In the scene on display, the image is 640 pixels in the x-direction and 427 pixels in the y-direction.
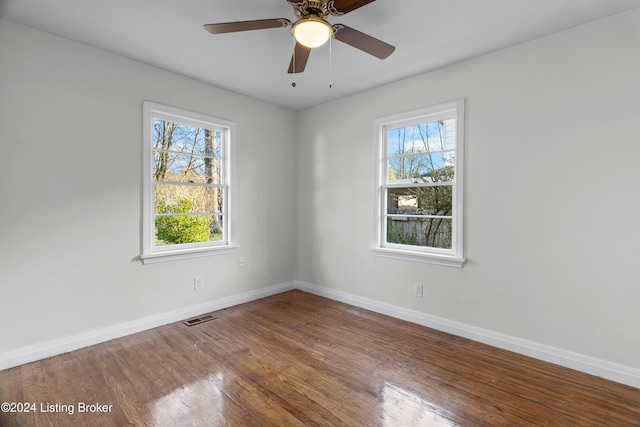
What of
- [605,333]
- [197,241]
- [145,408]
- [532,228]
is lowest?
[145,408]

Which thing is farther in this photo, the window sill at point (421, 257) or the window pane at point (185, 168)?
the window pane at point (185, 168)

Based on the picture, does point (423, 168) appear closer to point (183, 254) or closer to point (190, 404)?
point (183, 254)

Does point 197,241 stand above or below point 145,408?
above

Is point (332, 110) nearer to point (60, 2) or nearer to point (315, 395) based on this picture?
point (60, 2)

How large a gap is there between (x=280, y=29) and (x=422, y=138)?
6.02 feet

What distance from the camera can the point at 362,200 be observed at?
3.79 metres

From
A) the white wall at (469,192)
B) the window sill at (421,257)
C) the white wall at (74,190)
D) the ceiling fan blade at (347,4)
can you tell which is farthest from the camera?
the window sill at (421,257)

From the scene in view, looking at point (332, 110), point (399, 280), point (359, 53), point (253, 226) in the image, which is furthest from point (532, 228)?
point (253, 226)

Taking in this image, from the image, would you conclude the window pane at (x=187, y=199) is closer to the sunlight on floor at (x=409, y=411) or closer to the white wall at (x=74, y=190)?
the white wall at (x=74, y=190)

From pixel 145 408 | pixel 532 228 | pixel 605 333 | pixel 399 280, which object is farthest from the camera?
pixel 399 280

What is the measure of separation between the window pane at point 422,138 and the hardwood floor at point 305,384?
1922 mm

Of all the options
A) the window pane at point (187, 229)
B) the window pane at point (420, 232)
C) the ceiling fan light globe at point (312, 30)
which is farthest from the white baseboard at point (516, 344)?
the ceiling fan light globe at point (312, 30)

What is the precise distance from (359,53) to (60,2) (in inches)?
88.5

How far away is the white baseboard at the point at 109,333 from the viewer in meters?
2.40
